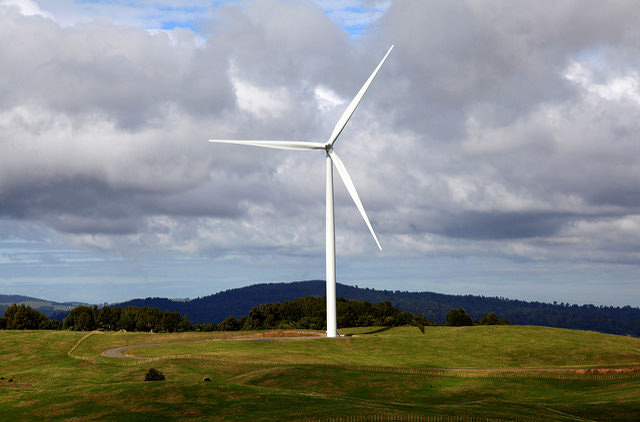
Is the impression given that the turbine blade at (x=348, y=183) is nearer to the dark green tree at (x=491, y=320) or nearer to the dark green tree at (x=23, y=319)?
the dark green tree at (x=491, y=320)

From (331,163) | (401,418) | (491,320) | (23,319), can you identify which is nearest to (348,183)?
(331,163)

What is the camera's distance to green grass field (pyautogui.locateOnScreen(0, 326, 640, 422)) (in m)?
59.8

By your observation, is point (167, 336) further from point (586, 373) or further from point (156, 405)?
point (586, 373)

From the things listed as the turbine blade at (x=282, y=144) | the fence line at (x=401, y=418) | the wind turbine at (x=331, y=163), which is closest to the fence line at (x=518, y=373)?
the wind turbine at (x=331, y=163)

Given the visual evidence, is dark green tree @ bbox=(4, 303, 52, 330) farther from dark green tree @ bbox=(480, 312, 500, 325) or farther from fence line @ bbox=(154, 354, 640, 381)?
dark green tree @ bbox=(480, 312, 500, 325)

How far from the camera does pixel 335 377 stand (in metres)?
82.6

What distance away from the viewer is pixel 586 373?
285 ft

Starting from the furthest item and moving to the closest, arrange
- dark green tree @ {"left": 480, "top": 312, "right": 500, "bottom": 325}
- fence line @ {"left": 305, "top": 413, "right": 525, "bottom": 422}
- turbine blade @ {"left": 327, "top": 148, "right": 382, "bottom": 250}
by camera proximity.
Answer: dark green tree @ {"left": 480, "top": 312, "right": 500, "bottom": 325} < turbine blade @ {"left": 327, "top": 148, "right": 382, "bottom": 250} < fence line @ {"left": 305, "top": 413, "right": 525, "bottom": 422}

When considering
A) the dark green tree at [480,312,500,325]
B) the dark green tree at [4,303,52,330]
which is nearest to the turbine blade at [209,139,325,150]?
the dark green tree at [480,312,500,325]

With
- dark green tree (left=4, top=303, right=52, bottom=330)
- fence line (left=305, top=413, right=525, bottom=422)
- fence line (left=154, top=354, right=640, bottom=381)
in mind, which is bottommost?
fence line (left=305, top=413, right=525, bottom=422)

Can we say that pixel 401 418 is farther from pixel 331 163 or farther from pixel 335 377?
pixel 331 163

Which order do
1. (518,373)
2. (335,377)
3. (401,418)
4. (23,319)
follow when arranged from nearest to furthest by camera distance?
(401,418) → (335,377) → (518,373) → (23,319)

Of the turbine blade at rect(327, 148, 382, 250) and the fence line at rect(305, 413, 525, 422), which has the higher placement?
the turbine blade at rect(327, 148, 382, 250)

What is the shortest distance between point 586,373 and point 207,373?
5385cm
